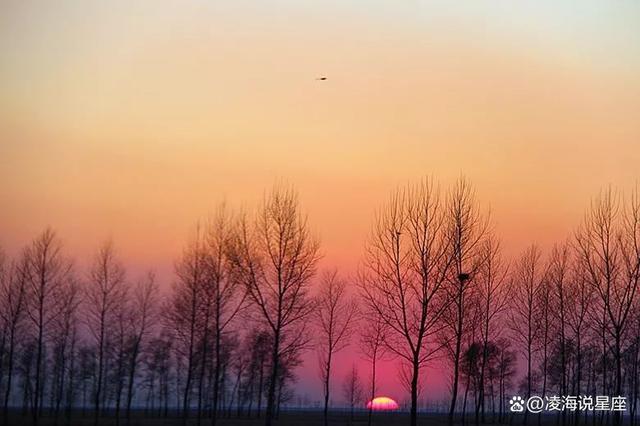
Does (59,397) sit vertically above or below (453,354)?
below

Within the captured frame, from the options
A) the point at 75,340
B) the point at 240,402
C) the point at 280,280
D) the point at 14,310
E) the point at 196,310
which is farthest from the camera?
the point at 240,402

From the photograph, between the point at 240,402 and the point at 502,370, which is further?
the point at 240,402

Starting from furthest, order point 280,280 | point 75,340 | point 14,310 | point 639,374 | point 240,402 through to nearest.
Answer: point 240,402 → point 639,374 → point 75,340 → point 14,310 → point 280,280

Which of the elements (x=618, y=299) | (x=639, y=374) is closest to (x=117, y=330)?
(x=618, y=299)

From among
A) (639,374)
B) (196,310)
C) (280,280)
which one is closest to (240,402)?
(639,374)

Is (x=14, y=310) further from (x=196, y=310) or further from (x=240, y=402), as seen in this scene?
(x=240, y=402)

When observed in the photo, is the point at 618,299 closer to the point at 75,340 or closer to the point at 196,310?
the point at 196,310

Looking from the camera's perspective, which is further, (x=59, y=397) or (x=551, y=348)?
(x=59, y=397)

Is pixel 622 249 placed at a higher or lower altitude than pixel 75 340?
higher

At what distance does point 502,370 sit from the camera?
57438 millimetres

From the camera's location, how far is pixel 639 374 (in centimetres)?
5578

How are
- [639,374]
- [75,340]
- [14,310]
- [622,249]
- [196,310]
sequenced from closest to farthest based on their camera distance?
1. [622,249]
2. [196,310]
3. [14,310]
4. [75,340]
5. [639,374]

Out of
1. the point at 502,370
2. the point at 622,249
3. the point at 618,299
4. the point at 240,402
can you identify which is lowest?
the point at 240,402

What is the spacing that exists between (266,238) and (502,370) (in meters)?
32.2
